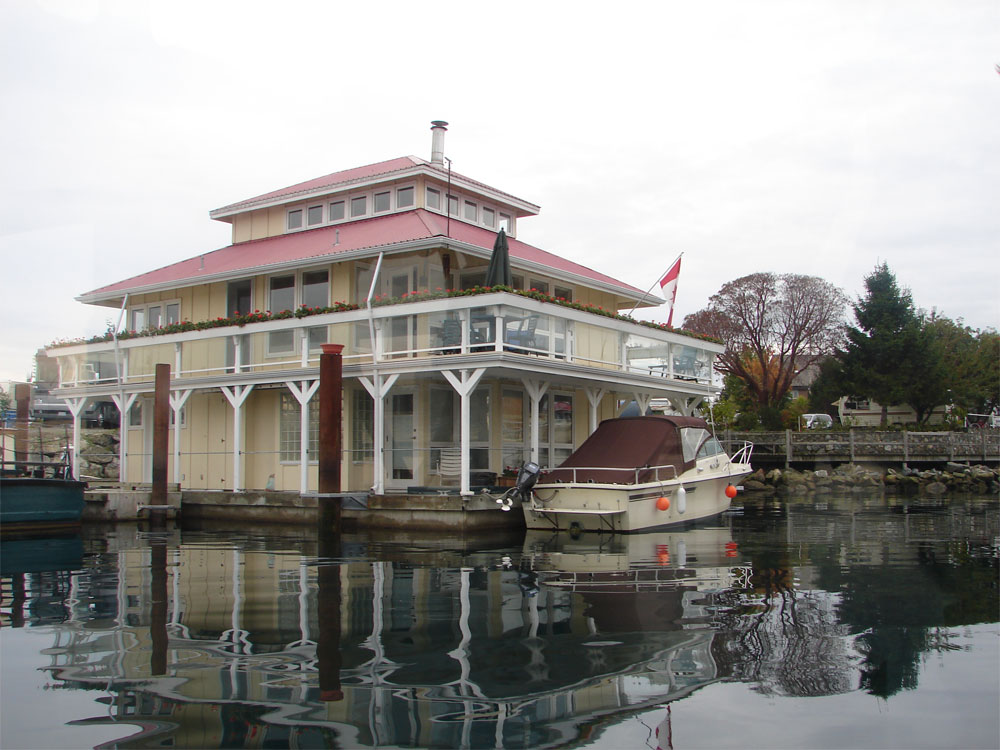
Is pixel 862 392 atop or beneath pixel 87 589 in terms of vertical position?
atop

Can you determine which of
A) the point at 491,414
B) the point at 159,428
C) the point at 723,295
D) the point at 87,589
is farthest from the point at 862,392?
the point at 87,589

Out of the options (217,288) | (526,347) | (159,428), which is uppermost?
(217,288)

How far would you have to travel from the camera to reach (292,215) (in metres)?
28.9

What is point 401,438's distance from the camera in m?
22.6

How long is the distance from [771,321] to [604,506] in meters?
40.2

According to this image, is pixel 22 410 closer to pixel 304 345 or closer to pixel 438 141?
pixel 304 345

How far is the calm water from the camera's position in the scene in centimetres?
611

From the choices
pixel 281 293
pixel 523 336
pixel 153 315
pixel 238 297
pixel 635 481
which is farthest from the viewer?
pixel 153 315

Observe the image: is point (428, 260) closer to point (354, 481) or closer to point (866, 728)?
point (354, 481)

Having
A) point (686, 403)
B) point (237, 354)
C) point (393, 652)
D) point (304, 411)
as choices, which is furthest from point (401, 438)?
point (393, 652)

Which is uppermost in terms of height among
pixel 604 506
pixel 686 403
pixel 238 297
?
pixel 238 297

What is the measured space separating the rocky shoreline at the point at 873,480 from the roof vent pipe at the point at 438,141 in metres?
18.5

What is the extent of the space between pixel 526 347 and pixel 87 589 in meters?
10.7

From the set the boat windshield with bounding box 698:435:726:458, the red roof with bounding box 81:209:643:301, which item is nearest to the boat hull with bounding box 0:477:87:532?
the red roof with bounding box 81:209:643:301
